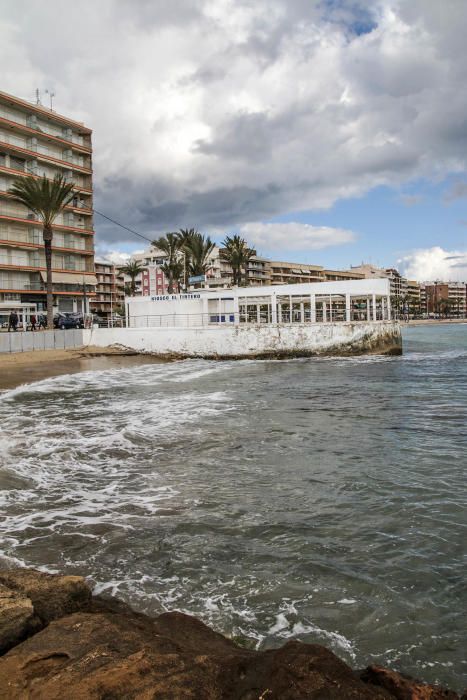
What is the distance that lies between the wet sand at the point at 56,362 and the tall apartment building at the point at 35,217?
2024cm

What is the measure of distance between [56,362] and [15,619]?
26138mm

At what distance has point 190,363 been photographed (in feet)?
98.7

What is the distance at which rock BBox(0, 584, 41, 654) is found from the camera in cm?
287

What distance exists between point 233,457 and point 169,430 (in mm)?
2748

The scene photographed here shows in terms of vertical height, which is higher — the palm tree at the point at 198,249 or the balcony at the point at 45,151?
the balcony at the point at 45,151

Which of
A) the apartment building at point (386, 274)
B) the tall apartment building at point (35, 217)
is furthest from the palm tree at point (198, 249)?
the apartment building at point (386, 274)

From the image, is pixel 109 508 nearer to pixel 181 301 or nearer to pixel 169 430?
pixel 169 430

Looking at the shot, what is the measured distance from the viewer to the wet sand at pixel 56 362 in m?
22.5

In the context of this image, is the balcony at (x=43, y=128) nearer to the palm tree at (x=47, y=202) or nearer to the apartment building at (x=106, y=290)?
the palm tree at (x=47, y=202)

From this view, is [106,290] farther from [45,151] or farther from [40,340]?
[40,340]

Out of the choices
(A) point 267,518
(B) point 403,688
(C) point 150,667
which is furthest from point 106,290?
(B) point 403,688

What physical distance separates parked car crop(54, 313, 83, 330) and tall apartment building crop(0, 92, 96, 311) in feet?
24.6

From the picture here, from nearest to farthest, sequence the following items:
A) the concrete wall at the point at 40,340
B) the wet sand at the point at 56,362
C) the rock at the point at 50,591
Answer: the rock at the point at 50,591 → the wet sand at the point at 56,362 → the concrete wall at the point at 40,340

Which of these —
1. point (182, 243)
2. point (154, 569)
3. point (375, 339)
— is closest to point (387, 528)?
point (154, 569)
